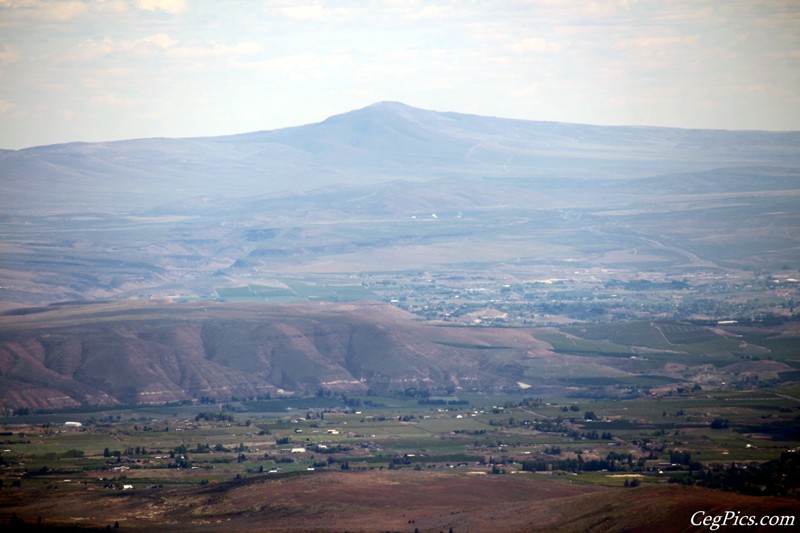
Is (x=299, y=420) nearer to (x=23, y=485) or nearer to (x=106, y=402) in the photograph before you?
(x=106, y=402)

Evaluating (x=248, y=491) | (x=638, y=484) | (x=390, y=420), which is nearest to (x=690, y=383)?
(x=390, y=420)

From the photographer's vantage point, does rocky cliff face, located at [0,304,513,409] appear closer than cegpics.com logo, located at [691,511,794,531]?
No

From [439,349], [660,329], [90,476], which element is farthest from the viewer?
[660,329]

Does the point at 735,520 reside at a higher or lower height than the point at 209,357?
higher

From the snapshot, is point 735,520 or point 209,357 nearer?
point 735,520
